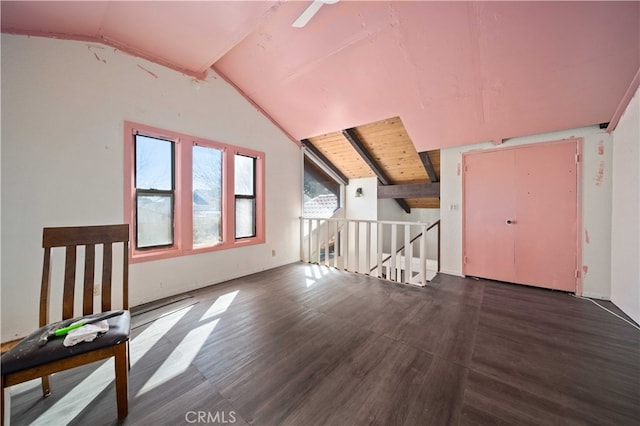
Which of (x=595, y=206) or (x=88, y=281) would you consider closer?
(x=88, y=281)

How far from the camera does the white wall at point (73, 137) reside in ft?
6.28

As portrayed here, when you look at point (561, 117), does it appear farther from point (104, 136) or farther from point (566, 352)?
point (104, 136)

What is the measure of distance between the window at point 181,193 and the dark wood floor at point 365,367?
845 mm

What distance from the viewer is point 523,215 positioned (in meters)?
3.19

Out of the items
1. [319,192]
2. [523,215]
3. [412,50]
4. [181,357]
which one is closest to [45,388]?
[181,357]

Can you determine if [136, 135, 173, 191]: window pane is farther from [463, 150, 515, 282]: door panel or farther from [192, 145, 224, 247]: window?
[463, 150, 515, 282]: door panel

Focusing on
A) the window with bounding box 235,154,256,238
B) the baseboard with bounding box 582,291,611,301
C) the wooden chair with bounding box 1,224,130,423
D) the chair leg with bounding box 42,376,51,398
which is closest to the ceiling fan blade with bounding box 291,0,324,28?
the window with bounding box 235,154,256,238

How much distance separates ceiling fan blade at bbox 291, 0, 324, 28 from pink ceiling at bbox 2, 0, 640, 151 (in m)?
0.21

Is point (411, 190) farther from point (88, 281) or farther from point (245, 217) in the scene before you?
point (88, 281)

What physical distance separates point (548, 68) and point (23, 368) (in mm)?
4296

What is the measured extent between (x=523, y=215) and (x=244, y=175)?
4168mm

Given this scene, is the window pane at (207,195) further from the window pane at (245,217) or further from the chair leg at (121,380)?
the chair leg at (121,380)

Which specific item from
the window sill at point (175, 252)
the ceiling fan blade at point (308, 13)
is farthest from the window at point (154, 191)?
the ceiling fan blade at point (308, 13)

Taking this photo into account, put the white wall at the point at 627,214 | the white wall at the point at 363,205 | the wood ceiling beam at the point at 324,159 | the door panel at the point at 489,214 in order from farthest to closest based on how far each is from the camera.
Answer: the white wall at the point at 363,205, the wood ceiling beam at the point at 324,159, the door panel at the point at 489,214, the white wall at the point at 627,214
